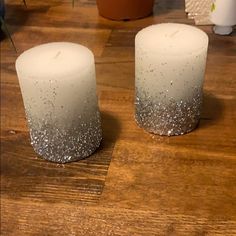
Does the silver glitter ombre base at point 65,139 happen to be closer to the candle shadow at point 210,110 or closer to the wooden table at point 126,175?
the wooden table at point 126,175

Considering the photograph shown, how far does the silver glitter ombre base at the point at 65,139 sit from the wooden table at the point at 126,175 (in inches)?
0.5

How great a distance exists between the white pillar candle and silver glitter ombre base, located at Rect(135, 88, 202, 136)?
0.20 feet

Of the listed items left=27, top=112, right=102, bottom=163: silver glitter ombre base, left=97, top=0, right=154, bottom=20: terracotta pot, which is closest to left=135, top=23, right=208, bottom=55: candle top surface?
left=27, top=112, right=102, bottom=163: silver glitter ombre base

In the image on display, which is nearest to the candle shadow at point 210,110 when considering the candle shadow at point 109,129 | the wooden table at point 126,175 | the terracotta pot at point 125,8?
the wooden table at point 126,175

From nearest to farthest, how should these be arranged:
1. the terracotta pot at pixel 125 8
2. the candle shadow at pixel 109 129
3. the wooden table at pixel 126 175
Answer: the wooden table at pixel 126 175 → the candle shadow at pixel 109 129 → the terracotta pot at pixel 125 8

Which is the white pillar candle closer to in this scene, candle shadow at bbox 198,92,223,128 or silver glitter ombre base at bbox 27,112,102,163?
silver glitter ombre base at bbox 27,112,102,163

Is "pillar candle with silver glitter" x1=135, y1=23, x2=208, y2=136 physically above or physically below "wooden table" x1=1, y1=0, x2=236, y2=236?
above

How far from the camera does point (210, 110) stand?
1.93 ft

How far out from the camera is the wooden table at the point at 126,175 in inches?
17.3

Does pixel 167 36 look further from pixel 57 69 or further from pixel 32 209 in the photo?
pixel 32 209

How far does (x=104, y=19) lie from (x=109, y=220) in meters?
0.47

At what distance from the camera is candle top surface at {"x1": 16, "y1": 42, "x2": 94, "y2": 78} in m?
0.46

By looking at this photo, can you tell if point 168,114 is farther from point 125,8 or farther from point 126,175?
point 125,8

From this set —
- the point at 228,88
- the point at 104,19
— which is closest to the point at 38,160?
the point at 228,88
